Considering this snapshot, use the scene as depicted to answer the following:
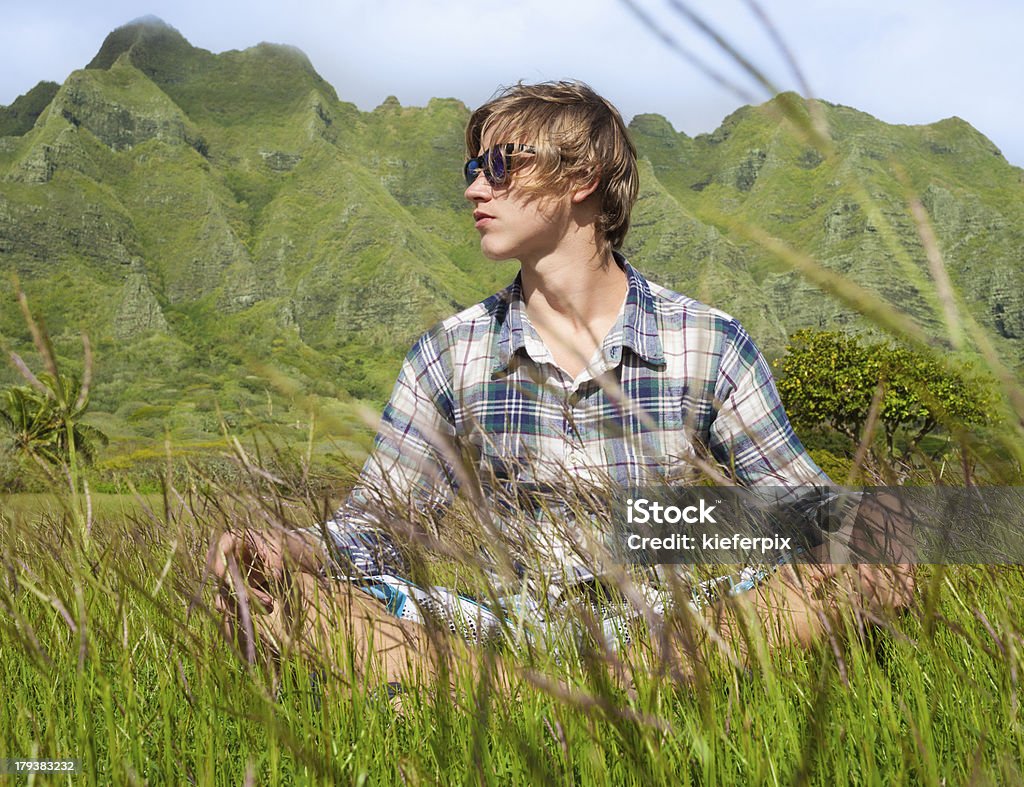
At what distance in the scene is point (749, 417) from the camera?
8.15 ft

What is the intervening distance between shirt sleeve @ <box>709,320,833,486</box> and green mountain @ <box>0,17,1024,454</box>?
3522 inches

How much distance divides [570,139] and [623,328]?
2.08 ft

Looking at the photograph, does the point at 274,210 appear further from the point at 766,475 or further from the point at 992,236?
the point at 766,475

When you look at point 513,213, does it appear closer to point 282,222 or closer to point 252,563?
point 252,563

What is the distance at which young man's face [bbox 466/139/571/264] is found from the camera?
262cm

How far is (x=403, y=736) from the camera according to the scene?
1.37m

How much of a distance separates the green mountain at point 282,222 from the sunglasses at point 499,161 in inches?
3513

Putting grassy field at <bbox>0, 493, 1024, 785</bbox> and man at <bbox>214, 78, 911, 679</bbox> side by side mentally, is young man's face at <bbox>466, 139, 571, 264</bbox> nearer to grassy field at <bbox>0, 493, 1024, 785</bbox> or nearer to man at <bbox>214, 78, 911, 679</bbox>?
man at <bbox>214, 78, 911, 679</bbox>

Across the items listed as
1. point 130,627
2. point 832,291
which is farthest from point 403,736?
point 832,291

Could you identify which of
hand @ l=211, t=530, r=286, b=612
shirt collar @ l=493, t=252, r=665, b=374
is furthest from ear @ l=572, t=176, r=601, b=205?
hand @ l=211, t=530, r=286, b=612

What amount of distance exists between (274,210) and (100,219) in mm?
26114

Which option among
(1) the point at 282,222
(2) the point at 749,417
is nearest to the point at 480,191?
(2) the point at 749,417

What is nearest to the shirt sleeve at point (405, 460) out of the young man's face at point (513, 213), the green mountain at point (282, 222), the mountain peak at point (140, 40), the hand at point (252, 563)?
the hand at point (252, 563)

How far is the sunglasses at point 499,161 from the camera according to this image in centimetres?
261
